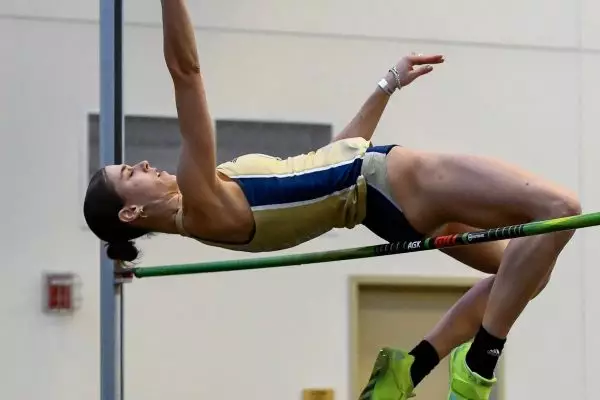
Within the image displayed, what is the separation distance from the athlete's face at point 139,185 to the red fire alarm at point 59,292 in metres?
2.06

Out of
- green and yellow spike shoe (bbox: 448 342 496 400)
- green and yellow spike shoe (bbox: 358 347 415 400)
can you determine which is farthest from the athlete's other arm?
green and yellow spike shoe (bbox: 448 342 496 400)

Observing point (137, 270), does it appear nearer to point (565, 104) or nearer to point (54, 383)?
point (54, 383)

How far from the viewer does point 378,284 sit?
4.70 m

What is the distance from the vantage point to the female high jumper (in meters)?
2.09

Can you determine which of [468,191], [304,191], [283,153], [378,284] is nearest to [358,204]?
[304,191]

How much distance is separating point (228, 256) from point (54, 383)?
90 centimetres

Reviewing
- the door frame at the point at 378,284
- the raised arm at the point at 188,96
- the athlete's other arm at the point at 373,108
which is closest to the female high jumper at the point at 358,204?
the raised arm at the point at 188,96

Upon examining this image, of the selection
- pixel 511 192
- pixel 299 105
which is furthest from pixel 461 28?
pixel 511 192

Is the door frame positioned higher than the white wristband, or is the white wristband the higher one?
the white wristband

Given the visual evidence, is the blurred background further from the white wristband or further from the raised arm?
the raised arm

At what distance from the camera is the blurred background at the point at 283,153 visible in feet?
14.2

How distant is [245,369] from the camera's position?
14.6 feet

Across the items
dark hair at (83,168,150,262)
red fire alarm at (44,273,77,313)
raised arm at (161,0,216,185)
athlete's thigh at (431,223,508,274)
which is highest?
raised arm at (161,0,216,185)

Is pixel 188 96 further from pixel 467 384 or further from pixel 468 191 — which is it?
pixel 467 384
